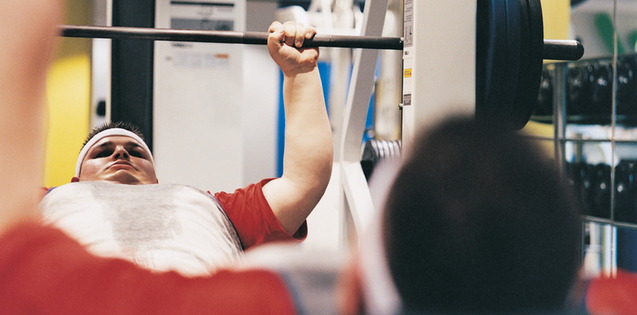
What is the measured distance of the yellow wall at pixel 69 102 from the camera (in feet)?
13.4

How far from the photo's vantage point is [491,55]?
1.01m

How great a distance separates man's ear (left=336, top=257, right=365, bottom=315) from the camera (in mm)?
312

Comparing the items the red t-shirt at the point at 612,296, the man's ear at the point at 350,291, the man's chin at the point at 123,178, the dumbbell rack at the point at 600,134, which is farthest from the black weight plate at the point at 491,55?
the dumbbell rack at the point at 600,134

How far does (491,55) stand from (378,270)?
0.84 m

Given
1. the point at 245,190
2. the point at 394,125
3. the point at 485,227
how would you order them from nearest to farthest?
the point at 485,227
the point at 245,190
the point at 394,125

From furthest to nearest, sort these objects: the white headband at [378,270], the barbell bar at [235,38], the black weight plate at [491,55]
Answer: the barbell bar at [235,38], the black weight plate at [491,55], the white headband at [378,270]

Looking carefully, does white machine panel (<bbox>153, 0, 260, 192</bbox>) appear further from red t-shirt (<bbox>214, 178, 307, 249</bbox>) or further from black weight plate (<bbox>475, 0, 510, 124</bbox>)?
black weight plate (<bbox>475, 0, 510, 124</bbox>)

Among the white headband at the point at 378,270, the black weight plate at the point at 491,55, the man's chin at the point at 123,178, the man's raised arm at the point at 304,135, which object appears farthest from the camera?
the man's chin at the point at 123,178

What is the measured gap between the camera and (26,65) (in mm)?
404

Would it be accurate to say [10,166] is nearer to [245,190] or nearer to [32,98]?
[32,98]

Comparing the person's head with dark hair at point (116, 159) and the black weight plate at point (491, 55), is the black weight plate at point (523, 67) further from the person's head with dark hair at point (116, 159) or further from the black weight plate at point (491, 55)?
the person's head with dark hair at point (116, 159)

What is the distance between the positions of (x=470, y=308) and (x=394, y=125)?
12.1 feet

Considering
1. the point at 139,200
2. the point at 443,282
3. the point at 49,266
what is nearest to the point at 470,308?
the point at 443,282

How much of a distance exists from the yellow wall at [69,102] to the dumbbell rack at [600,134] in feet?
12.7
